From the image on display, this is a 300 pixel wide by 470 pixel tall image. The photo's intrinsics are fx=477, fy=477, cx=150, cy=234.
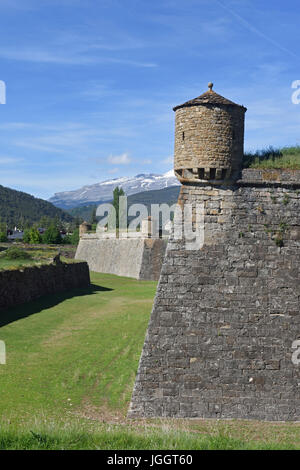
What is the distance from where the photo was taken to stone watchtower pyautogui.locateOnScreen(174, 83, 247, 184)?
12047 millimetres

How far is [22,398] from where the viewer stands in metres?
12.0

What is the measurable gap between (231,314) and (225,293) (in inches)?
20.8

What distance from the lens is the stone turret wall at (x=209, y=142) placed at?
39.5 ft

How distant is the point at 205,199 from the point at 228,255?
154cm

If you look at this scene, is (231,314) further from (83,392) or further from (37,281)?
(37,281)

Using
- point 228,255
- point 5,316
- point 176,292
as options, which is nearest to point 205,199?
point 228,255

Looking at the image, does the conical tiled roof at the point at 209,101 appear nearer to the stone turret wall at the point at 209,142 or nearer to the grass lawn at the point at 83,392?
the stone turret wall at the point at 209,142

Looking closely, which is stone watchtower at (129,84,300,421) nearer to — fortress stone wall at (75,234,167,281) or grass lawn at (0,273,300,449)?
grass lawn at (0,273,300,449)

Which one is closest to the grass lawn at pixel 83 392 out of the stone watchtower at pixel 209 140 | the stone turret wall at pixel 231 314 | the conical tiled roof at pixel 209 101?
the stone turret wall at pixel 231 314

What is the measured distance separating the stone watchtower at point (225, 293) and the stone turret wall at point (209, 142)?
0.03 meters

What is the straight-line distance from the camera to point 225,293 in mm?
11766

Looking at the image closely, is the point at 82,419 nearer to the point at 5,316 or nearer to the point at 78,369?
the point at 78,369

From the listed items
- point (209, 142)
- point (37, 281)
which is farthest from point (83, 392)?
point (37, 281)
